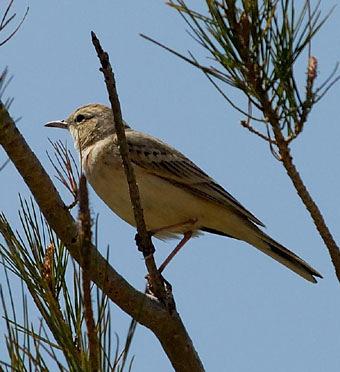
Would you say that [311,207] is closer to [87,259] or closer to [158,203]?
[87,259]

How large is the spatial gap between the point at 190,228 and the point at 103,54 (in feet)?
12.0

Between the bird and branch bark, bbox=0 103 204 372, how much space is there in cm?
185

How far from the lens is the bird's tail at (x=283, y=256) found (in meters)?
5.55

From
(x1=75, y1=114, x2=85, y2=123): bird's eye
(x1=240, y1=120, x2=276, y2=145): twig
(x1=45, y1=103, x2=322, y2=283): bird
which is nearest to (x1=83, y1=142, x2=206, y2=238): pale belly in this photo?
(x1=45, y1=103, x2=322, y2=283): bird

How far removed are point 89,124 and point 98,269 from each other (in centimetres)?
400

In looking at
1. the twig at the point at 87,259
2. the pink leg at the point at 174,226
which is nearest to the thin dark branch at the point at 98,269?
Result: the twig at the point at 87,259

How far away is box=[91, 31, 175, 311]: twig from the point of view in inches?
111

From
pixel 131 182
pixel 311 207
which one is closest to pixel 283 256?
pixel 131 182

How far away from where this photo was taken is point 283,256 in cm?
600

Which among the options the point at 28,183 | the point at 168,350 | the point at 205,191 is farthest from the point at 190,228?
the point at 28,183

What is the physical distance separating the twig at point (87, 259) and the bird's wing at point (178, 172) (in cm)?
377

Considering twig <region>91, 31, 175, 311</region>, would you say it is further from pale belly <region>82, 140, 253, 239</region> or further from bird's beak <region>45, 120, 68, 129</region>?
bird's beak <region>45, 120, 68, 129</region>

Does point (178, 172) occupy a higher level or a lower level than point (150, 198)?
higher

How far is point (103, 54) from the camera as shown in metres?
2.77
